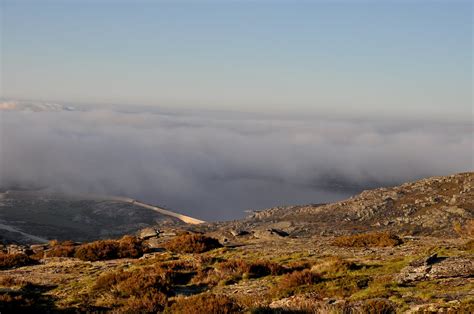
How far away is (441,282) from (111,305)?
12.2m

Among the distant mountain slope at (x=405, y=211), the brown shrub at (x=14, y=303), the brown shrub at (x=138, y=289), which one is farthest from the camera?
the distant mountain slope at (x=405, y=211)

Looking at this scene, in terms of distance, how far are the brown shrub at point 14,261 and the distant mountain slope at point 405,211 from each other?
65330 mm

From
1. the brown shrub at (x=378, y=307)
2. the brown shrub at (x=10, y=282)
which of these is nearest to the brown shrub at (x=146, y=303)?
the brown shrub at (x=378, y=307)

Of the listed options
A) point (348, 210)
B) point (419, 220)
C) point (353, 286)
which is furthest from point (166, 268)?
point (348, 210)

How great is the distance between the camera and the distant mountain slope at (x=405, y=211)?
97.3m

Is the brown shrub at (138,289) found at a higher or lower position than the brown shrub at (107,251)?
higher

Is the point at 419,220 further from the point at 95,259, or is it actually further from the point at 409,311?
the point at 409,311

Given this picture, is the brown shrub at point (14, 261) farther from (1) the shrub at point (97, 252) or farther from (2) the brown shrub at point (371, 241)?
(2) the brown shrub at point (371, 241)

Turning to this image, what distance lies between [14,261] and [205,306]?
62.8ft

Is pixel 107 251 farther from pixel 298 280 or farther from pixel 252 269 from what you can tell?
pixel 298 280

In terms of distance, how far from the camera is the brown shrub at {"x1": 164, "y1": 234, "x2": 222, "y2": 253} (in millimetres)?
30031

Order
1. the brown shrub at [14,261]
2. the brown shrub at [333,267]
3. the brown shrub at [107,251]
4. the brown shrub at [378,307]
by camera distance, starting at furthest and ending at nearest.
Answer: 1. the brown shrub at [107,251]
2. the brown shrub at [14,261]
3. the brown shrub at [333,267]
4. the brown shrub at [378,307]

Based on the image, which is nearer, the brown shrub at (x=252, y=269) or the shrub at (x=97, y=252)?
the brown shrub at (x=252, y=269)

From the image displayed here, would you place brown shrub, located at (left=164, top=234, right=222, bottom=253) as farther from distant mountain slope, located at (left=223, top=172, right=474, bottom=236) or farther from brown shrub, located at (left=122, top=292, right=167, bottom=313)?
distant mountain slope, located at (left=223, top=172, right=474, bottom=236)
